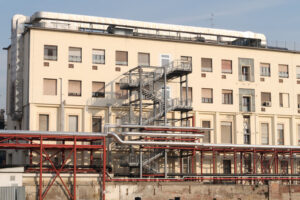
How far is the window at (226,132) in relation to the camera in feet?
207

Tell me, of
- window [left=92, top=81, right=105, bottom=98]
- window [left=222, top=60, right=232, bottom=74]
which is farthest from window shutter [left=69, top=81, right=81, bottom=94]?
window [left=222, top=60, right=232, bottom=74]

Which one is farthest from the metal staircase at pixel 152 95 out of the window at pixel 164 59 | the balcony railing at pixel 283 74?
the balcony railing at pixel 283 74

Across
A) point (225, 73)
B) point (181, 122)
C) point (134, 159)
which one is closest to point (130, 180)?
point (134, 159)

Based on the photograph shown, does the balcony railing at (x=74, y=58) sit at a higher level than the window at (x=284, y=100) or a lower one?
higher

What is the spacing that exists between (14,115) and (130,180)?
15.9 meters

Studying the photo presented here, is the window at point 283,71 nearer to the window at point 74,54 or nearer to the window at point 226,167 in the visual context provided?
the window at point 226,167

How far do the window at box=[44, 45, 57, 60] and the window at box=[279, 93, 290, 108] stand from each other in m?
26.4

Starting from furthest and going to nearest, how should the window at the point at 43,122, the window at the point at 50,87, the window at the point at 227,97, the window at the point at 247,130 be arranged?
the window at the point at 247,130 → the window at the point at 227,97 → the window at the point at 50,87 → the window at the point at 43,122

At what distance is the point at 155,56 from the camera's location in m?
60.8

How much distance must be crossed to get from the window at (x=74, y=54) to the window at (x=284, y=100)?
23880mm

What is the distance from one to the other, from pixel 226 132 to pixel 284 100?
8.50 m

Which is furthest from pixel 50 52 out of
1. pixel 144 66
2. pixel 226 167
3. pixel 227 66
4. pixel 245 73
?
pixel 226 167

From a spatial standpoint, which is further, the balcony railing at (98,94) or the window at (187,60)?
the window at (187,60)

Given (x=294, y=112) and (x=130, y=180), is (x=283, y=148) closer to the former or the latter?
(x=294, y=112)
